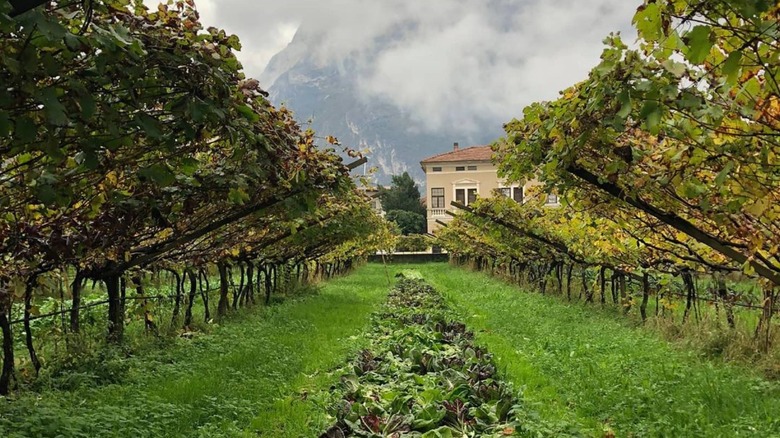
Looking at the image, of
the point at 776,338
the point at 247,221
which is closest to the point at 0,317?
the point at 247,221

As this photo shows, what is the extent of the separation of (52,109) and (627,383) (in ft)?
21.4


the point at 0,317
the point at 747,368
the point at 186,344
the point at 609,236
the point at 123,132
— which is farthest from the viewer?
the point at 186,344

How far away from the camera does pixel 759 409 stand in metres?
5.62

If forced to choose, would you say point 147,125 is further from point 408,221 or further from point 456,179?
point 408,221

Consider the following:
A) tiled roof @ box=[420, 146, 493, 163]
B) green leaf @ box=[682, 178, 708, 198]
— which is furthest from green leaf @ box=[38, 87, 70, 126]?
tiled roof @ box=[420, 146, 493, 163]

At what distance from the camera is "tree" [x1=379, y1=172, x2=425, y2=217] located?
69.9m

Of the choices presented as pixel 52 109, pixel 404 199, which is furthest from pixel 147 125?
pixel 404 199

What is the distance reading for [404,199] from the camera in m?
70.8

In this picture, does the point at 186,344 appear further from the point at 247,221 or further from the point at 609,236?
the point at 609,236

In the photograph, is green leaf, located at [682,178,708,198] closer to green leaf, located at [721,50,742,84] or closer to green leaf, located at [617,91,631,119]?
green leaf, located at [617,91,631,119]

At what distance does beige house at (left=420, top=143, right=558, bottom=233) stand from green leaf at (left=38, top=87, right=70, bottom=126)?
53.9 metres

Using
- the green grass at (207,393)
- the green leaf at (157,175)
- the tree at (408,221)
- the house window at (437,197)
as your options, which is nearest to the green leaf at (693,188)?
the green leaf at (157,175)

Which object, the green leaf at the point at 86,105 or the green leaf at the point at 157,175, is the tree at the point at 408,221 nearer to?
the green leaf at the point at 157,175

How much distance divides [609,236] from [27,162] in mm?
7356
